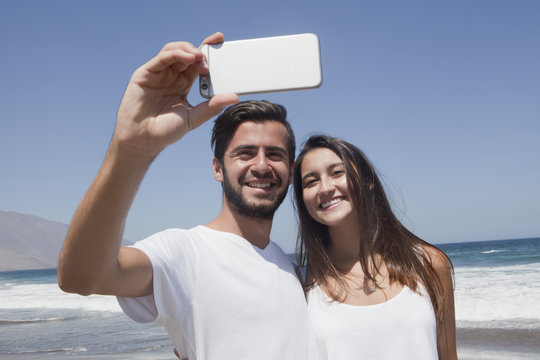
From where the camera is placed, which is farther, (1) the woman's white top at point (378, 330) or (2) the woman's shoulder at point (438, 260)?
(2) the woman's shoulder at point (438, 260)

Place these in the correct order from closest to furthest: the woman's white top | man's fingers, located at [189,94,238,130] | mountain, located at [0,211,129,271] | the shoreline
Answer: man's fingers, located at [189,94,238,130], the woman's white top, the shoreline, mountain, located at [0,211,129,271]

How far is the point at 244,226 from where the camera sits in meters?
2.29

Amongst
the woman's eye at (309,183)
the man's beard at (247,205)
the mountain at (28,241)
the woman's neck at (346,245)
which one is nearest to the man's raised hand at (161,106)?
the man's beard at (247,205)

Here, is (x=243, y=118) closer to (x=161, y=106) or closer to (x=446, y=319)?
(x=161, y=106)

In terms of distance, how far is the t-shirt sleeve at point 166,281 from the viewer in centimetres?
171

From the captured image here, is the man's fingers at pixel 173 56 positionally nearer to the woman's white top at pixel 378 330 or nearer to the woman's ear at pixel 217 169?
the woman's ear at pixel 217 169

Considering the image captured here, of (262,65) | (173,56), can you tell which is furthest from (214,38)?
(173,56)

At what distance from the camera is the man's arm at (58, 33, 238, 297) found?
1.29 meters

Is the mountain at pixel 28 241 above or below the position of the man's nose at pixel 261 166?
below

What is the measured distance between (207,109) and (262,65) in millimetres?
406

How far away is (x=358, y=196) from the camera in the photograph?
2771 mm

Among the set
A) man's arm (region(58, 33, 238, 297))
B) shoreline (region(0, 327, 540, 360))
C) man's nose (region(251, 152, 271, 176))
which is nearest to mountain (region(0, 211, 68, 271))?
shoreline (region(0, 327, 540, 360))

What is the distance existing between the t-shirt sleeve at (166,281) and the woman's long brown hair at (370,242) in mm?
1017

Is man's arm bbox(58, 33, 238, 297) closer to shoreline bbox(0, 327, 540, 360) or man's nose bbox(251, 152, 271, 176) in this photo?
man's nose bbox(251, 152, 271, 176)
